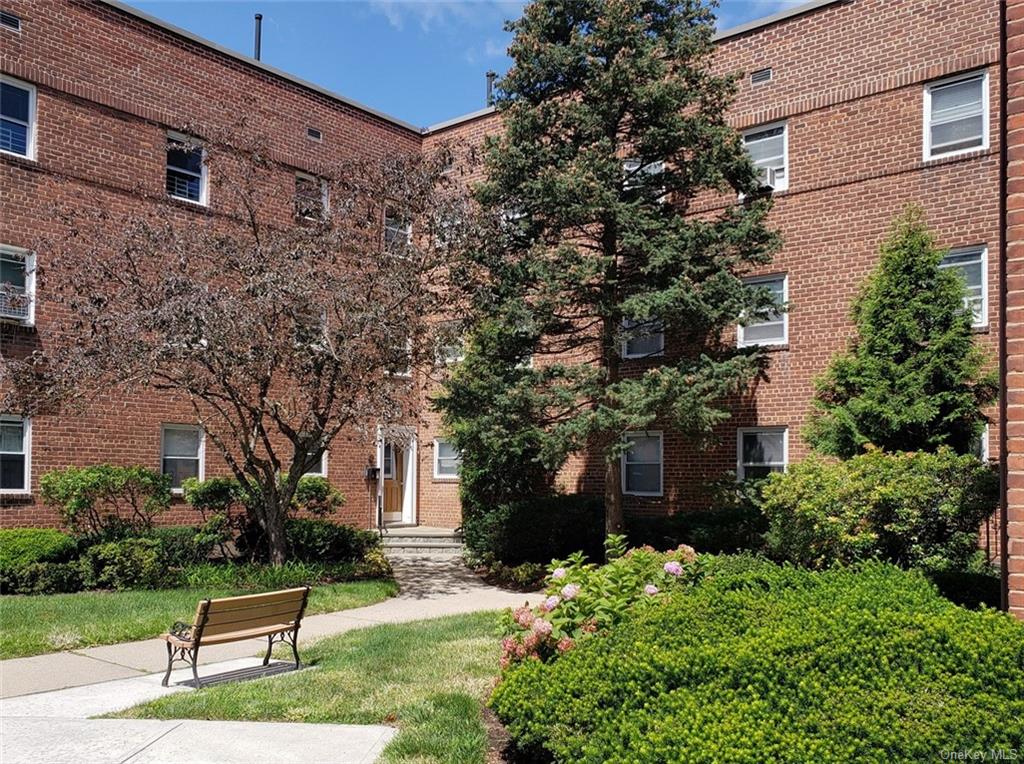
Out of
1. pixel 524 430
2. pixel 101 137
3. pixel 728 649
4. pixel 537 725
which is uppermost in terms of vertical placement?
pixel 101 137

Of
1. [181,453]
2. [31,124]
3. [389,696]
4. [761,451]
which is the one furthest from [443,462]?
[389,696]

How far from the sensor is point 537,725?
4984 mm

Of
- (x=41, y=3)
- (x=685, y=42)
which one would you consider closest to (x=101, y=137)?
(x=41, y=3)

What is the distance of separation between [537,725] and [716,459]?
12.7 meters

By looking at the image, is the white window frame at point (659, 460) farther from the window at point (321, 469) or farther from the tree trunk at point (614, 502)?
the window at point (321, 469)

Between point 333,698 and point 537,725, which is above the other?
point 537,725

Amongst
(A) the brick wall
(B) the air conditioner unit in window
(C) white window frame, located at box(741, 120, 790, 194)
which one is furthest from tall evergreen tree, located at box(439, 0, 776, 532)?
(A) the brick wall

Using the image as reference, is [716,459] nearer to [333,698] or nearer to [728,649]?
[333,698]

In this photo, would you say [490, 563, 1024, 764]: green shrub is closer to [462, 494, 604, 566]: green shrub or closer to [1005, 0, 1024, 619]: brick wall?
[1005, 0, 1024, 619]: brick wall

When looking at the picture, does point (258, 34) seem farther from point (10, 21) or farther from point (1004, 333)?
point (1004, 333)

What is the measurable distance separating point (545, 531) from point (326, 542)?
13.4 feet

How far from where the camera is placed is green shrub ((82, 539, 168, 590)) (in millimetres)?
13180

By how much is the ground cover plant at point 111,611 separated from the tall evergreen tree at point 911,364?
8.02 m

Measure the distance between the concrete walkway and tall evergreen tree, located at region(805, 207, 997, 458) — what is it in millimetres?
7331
